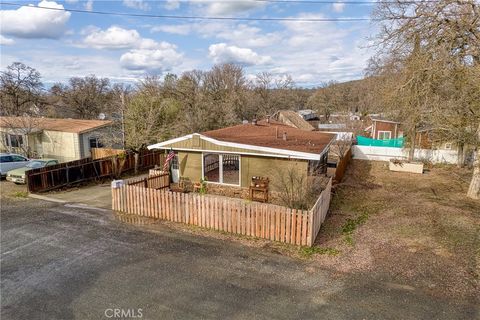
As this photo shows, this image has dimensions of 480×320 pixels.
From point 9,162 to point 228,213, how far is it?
15731 millimetres

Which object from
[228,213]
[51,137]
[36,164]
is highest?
[51,137]

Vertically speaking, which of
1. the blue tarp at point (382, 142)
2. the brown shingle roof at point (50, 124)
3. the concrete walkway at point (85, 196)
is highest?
the brown shingle roof at point (50, 124)

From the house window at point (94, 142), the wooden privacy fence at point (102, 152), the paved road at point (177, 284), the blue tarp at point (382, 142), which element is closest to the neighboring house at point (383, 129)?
the blue tarp at point (382, 142)

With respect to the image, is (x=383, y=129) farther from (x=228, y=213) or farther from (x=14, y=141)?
(x=14, y=141)

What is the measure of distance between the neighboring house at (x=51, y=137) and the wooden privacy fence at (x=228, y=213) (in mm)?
12705

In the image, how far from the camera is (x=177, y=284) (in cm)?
704

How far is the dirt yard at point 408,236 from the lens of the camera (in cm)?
749

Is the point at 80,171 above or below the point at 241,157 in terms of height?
below

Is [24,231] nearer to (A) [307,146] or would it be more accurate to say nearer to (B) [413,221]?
(A) [307,146]

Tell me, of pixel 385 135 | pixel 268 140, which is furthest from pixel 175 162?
pixel 385 135

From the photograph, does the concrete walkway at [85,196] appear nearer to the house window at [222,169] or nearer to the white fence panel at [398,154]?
the house window at [222,169]

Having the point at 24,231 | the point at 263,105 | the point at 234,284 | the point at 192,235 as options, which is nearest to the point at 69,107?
the point at 263,105

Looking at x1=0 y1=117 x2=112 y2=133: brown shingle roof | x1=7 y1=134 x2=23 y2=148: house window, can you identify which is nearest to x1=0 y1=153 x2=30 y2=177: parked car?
x1=0 y1=117 x2=112 y2=133: brown shingle roof

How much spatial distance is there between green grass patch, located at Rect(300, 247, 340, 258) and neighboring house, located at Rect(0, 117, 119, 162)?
61.0 ft
